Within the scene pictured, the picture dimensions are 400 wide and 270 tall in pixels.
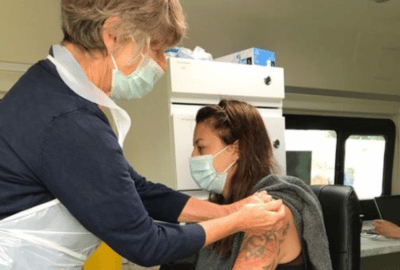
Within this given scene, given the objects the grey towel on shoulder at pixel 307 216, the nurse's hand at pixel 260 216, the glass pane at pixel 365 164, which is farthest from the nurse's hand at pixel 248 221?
the glass pane at pixel 365 164

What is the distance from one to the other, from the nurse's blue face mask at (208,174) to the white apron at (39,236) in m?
0.83

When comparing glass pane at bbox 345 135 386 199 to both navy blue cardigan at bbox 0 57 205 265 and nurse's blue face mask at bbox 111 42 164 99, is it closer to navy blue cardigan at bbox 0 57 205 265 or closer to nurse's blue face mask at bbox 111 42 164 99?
nurse's blue face mask at bbox 111 42 164 99

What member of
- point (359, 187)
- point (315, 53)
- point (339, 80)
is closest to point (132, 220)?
point (315, 53)

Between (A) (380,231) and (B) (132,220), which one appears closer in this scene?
(B) (132,220)

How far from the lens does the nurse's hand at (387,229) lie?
3449 millimetres

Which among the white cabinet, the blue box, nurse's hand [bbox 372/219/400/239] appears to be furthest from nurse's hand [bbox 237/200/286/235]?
nurse's hand [bbox 372/219/400/239]

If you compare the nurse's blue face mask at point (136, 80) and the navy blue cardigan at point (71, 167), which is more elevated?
the nurse's blue face mask at point (136, 80)

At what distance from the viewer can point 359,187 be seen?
4.11 meters

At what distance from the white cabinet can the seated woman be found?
0.14 metres

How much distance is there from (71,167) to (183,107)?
1171 millimetres

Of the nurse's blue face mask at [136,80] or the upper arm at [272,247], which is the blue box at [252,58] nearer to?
the upper arm at [272,247]

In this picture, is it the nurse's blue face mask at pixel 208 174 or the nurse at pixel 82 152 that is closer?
the nurse at pixel 82 152

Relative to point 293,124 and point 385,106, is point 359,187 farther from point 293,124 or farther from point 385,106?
point 293,124

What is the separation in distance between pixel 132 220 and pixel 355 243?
37.1 inches
